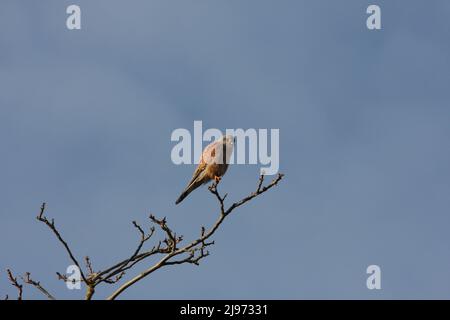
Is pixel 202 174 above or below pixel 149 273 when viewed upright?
above

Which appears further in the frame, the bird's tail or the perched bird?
the perched bird

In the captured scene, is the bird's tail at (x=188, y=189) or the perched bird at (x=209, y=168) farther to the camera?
the perched bird at (x=209, y=168)

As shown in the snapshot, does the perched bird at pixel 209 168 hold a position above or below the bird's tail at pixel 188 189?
above

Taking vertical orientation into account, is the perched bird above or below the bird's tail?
above

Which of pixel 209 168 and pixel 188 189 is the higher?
pixel 209 168
